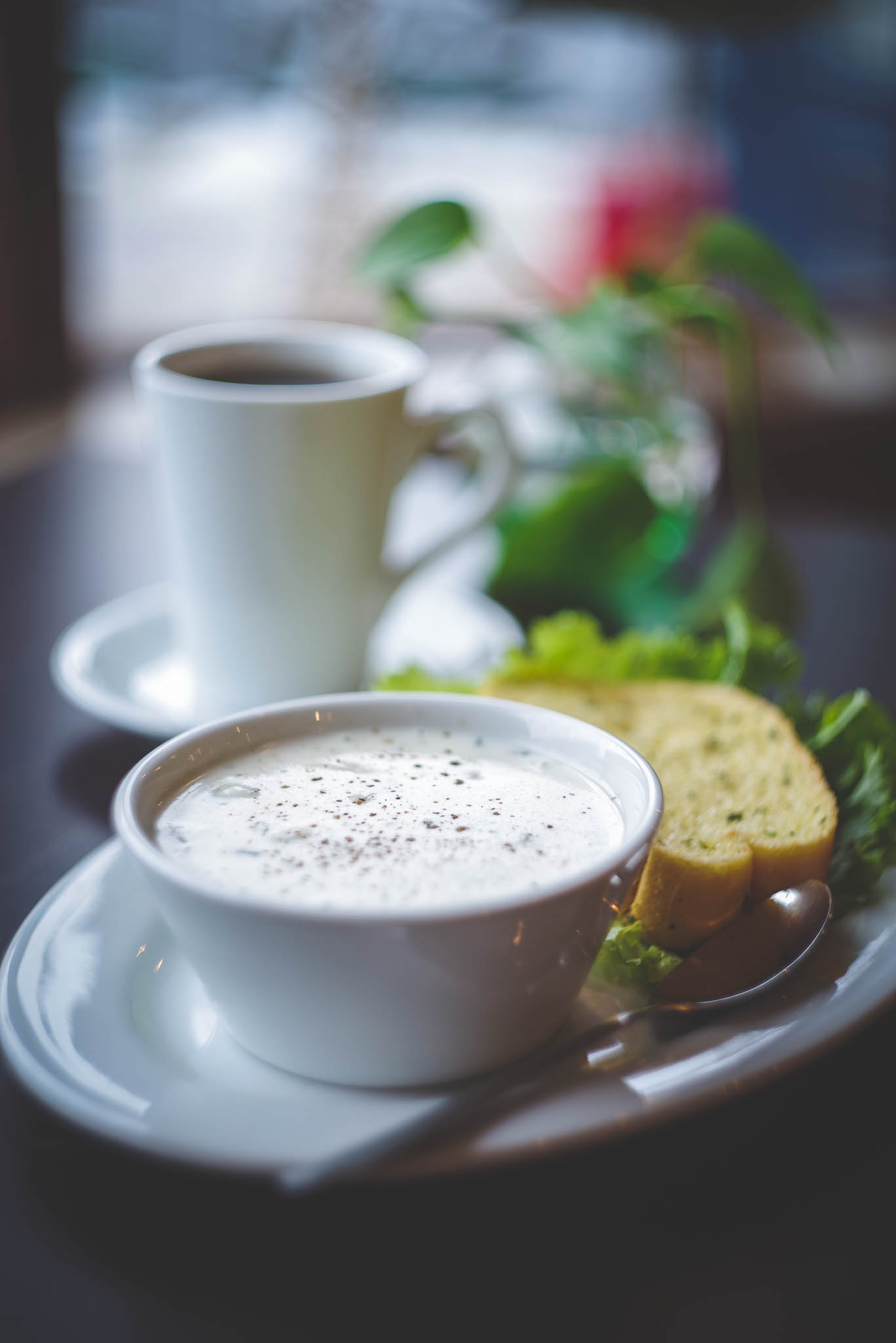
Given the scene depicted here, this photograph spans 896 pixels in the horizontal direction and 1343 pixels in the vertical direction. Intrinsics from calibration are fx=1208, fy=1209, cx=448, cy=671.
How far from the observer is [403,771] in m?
0.74

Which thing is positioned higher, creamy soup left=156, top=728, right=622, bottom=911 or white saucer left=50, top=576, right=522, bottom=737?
creamy soup left=156, top=728, right=622, bottom=911

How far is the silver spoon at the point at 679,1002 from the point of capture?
503mm

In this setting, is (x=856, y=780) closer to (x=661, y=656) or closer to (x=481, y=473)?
(x=661, y=656)

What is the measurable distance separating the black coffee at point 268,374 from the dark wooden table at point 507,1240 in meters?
0.72

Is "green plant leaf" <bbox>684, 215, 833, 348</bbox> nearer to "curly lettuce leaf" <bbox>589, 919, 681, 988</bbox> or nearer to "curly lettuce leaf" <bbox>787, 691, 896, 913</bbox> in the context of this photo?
"curly lettuce leaf" <bbox>787, 691, 896, 913</bbox>

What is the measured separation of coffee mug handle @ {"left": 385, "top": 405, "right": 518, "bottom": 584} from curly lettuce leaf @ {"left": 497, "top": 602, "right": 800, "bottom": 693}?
0.42 feet

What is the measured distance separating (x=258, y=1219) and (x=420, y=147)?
263 inches

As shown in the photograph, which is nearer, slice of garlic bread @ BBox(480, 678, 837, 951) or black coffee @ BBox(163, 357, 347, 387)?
slice of garlic bread @ BBox(480, 678, 837, 951)

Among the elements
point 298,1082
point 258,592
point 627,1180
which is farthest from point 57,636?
point 627,1180

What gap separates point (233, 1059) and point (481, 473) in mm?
804

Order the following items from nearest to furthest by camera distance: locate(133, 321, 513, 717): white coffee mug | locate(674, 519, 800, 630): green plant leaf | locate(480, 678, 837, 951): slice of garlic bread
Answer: locate(480, 678, 837, 951): slice of garlic bread → locate(133, 321, 513, 717): white coffee mug → locate(674, 519, 800, 630): green plant leaf

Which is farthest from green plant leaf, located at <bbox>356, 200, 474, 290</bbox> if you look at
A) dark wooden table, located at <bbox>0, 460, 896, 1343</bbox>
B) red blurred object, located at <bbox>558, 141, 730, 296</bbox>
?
red blurred object, located at <bbox>558, 141, 730, 296</bbox>

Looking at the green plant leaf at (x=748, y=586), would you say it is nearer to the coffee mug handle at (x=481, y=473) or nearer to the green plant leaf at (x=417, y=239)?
the coffee mug handle at (x=481, y=473)

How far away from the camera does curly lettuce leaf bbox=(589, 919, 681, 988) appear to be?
2.29 ft
